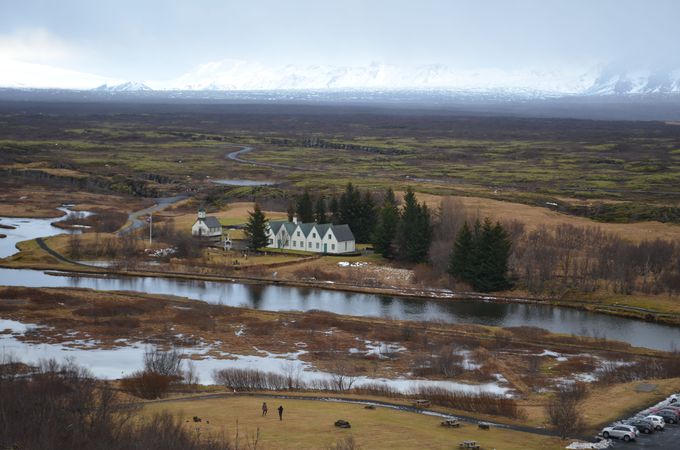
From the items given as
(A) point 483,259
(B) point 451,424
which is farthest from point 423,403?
(A) point 483,259

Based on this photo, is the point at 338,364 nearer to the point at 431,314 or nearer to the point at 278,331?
the point at 278,331

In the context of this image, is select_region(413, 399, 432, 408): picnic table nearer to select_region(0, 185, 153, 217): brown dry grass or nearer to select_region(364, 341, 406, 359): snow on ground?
select_region(364, 341, 406, 359): snow on ground

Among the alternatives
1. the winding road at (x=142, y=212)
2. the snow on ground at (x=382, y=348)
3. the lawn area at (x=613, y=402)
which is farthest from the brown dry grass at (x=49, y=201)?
the lawn area at (x=613, y=402)

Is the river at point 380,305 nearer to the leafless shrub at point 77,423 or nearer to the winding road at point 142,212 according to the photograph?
the winding road at point 142,212

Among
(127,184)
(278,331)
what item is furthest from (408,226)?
(127,184)

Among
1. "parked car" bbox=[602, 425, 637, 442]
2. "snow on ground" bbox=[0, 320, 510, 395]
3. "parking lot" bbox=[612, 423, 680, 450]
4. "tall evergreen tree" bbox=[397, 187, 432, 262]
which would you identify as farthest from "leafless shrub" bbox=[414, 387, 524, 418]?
"tall evergreen tree" bbox=[397, 187, 432, 262]

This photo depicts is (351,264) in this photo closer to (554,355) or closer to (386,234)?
(386,234)
